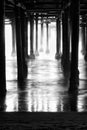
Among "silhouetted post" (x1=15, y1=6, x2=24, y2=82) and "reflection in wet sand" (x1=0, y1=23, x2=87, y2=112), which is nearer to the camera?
"reflection in wet sand" (x1=0, y1=23, x2=87, y2=112)

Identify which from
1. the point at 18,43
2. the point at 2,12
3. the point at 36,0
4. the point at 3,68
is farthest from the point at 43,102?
the point at 36,0

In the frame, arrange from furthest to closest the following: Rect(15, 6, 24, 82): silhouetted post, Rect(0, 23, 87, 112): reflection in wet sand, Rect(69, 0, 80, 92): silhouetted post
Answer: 1. Rect(15, 6, 24, 82): silhouetted post
2. Rect(69, 0, 80, 92): silhouetted post
3. Rect(0, 23, 87, 112): reflection in wet sand

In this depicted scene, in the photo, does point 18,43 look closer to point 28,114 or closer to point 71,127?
point 28,114

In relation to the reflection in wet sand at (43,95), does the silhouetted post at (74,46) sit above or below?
above

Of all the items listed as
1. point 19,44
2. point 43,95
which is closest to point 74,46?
point 43,95

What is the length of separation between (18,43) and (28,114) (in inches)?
265

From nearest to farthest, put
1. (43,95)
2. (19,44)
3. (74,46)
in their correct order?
(43,95) < (74,46) < (19,44)

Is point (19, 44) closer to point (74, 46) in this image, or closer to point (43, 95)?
point (74, 46)

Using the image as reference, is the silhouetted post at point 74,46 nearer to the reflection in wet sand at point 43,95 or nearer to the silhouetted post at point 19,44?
the reflection in wet sand at point 43,95

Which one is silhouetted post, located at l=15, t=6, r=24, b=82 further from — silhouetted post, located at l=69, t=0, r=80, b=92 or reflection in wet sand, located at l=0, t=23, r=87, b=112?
silhouetted post, located at l=69, t=0, r=80, b=92

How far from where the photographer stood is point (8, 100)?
32.3 feet

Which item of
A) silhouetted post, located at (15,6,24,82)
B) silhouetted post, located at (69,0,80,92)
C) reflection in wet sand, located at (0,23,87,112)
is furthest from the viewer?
silhouetted post, located at (15,6,24,82)

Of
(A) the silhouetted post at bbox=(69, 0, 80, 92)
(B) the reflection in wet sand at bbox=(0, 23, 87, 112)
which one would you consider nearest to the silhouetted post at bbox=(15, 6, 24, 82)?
(B) the reflection in wet sand at bbox=(0, 23, 87, 112)

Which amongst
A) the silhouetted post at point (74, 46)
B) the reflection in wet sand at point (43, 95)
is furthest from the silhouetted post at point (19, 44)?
the silhouetted post at point (74, 46)
